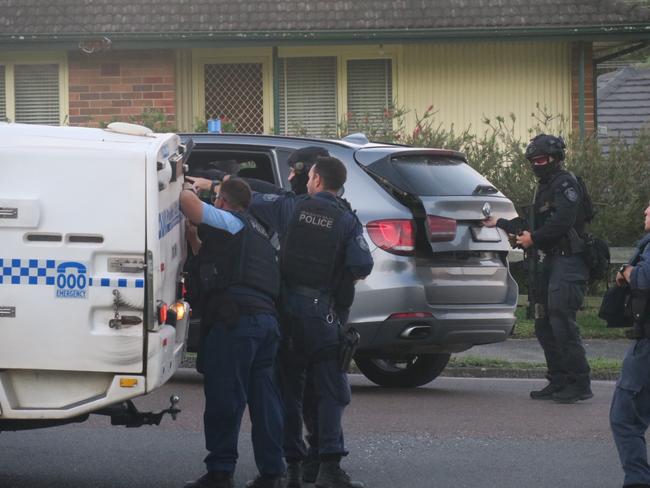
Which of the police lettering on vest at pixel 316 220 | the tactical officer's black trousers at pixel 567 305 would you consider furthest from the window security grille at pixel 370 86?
the police lettering on vest at pixel 316 220

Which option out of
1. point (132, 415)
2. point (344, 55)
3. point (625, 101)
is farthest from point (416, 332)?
point (625, 101)

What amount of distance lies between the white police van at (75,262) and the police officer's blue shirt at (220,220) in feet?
1.94

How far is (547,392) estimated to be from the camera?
33.8 ft

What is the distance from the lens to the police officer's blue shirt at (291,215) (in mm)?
7309

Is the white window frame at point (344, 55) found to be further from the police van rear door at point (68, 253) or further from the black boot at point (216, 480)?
the police van rear door at point (68, 253)

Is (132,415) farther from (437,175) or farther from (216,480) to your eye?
(437,175)

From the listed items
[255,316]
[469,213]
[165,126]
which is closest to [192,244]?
[255,316]

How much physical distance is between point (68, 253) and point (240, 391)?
1233mm

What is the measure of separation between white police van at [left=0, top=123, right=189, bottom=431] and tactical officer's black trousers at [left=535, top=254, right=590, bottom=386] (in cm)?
452

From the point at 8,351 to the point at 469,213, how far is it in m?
4.40

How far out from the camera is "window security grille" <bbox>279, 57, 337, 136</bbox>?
762 inches

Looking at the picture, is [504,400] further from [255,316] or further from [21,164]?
[21,164]

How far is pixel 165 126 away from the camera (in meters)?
17.2

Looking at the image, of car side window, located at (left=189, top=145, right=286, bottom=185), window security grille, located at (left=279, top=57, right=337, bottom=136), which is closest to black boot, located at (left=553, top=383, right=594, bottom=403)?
car side window, located at (left=189, top=145, right=286, bottom=185)
